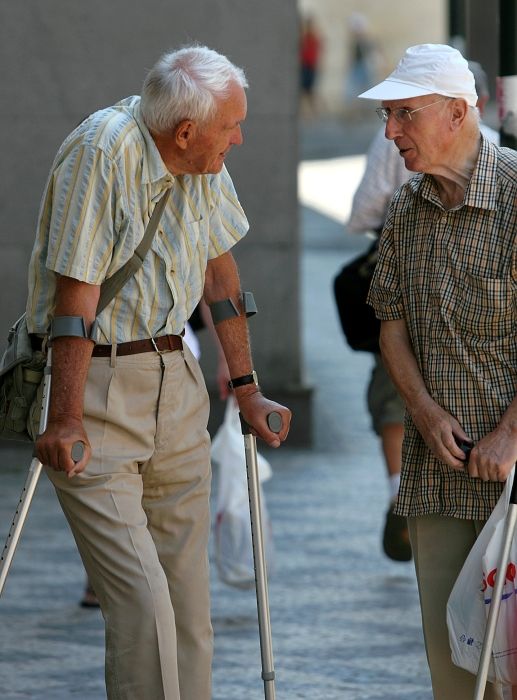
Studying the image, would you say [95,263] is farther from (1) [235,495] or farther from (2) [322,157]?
(2) [322,157]

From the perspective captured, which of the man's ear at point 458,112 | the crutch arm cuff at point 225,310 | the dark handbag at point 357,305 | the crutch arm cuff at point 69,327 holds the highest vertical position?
the man's ear at point 458,112

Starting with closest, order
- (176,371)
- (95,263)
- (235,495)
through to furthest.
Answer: (95,263)
(176,371)
(235,495)

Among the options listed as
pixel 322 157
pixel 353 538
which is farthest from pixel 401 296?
pixel 322 157

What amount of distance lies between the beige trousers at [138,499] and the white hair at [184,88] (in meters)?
0.61

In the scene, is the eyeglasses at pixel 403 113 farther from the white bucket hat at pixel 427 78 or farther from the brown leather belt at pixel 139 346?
the brown leather belt at pixel 139 346

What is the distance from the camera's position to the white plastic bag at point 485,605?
381cm

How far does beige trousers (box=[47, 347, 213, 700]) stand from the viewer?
3822 millimetres

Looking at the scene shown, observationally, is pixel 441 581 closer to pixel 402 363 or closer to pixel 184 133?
pixel 402 363

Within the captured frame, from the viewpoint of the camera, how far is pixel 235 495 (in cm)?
608

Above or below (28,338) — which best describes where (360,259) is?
below

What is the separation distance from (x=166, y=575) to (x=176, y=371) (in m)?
0.59

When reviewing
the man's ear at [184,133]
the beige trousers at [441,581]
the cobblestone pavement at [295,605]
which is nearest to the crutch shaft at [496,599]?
the beige trousers at [441,581]

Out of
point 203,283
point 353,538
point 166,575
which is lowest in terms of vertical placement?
point 353,538

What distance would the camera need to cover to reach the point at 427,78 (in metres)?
3.81
